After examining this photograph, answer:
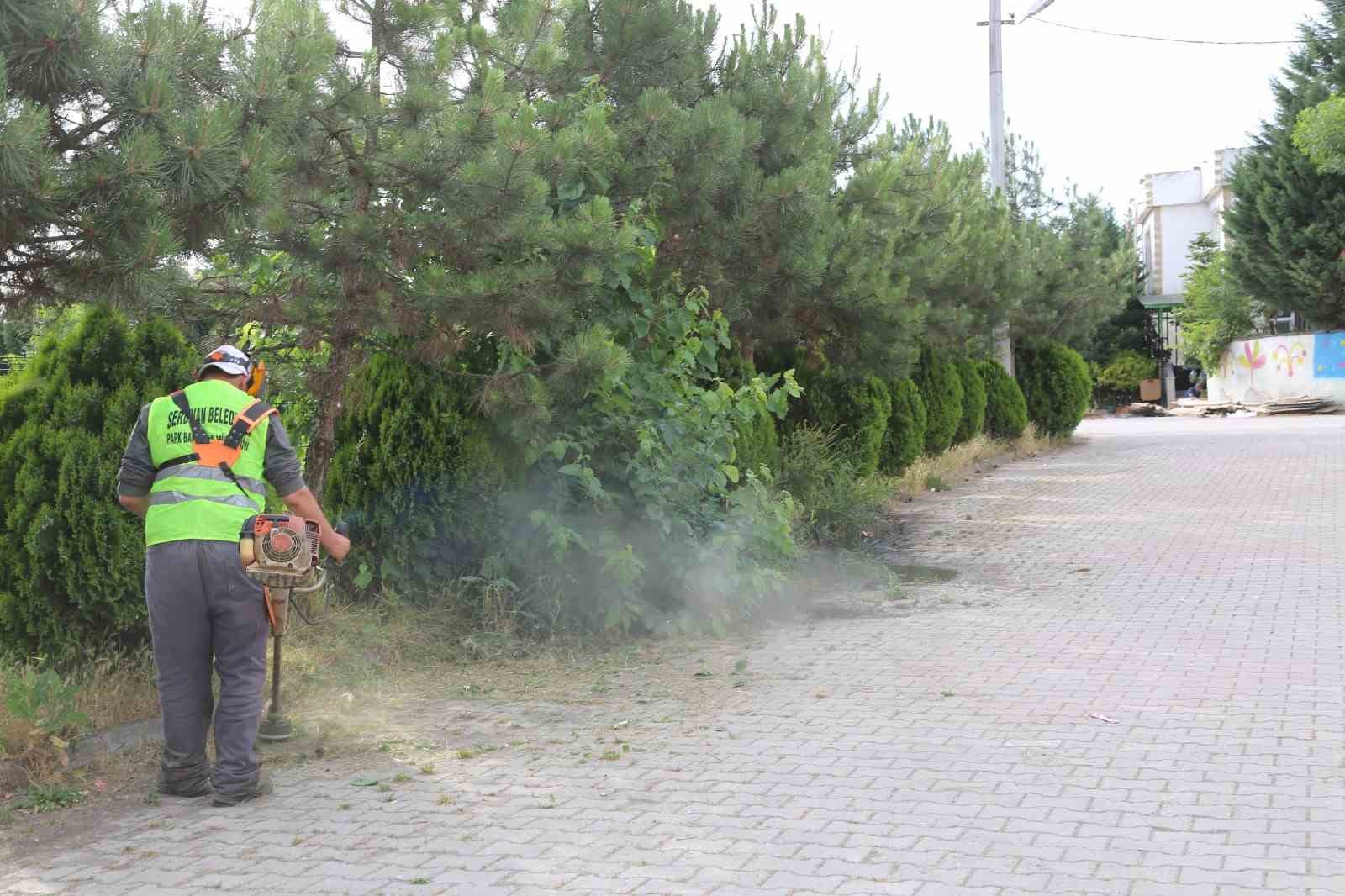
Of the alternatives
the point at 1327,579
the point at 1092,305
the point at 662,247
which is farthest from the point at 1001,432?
the point at 662,247

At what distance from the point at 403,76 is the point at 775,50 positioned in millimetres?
4117

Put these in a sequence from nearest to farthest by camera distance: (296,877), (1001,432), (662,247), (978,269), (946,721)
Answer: (296,877) → (946,721) → (662,247) → (978,269) → (1001,432)

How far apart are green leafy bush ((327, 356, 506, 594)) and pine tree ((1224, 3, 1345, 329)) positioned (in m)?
35.4

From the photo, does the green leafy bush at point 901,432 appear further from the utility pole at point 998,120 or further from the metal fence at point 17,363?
the metal fence at point 17,363

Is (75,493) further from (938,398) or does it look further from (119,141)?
(938,398)

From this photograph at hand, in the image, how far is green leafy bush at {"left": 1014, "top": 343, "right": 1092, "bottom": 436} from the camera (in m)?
24.5

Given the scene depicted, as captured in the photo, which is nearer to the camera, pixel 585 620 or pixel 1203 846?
pixel 1203 846

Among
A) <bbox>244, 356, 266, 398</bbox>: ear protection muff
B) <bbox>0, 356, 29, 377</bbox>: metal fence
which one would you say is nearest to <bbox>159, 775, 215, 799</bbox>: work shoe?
<bbox>244, 356, 266, 398</bbox>: ear protection muff

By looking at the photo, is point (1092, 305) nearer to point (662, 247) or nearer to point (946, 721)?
point (662, 247)

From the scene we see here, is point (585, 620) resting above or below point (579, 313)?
below

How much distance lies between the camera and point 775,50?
1022cm

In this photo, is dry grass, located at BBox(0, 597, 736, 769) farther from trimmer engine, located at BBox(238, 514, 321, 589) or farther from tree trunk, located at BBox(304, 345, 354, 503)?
trimmer engine, located at BBox(238, 514, 321, 589)

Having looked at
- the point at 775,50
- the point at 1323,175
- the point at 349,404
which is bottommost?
the point at 349,404

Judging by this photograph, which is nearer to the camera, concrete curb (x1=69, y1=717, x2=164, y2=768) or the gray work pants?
the gray work pants
